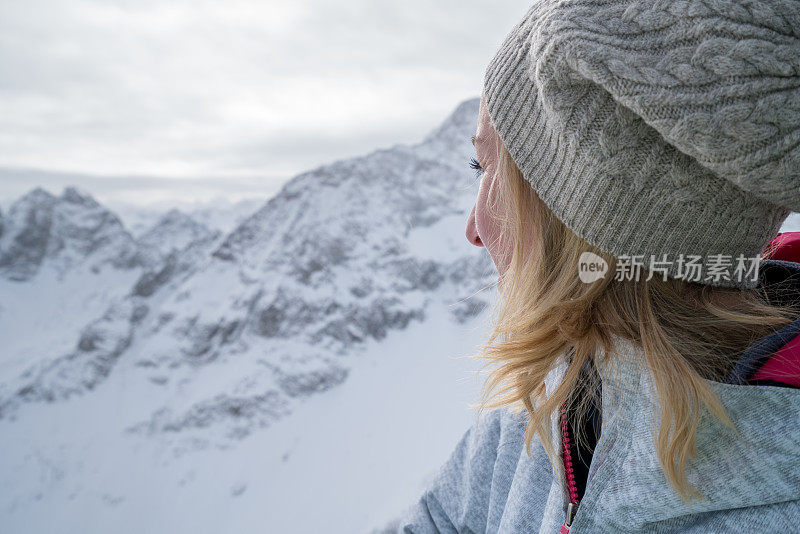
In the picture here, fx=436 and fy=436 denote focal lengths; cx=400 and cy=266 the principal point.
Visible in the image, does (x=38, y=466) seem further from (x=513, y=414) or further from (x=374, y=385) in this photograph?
(x=513, y=414)

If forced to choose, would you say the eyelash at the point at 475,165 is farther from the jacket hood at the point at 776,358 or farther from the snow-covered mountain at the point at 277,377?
the snow-covered mountain at the point at 277,377

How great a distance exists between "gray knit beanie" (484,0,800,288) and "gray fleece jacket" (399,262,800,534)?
0.89 ft

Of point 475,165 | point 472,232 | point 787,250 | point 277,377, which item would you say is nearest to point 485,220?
point 472,232

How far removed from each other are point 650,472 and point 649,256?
0.50 m

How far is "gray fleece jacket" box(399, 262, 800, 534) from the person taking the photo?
0.85m

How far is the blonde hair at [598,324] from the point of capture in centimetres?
97

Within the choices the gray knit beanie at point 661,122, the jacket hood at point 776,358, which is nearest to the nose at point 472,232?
the gray knit beanie at point 661,122

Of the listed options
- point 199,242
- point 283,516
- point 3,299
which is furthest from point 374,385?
point 3,299

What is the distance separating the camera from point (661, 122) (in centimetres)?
88

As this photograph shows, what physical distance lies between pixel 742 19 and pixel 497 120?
54 cm

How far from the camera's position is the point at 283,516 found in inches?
1122

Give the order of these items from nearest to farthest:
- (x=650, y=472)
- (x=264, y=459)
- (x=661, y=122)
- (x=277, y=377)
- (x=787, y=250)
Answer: (x=661, y=122)
(x=650, y=472)
(x=787, y=250)
(x=264, y=459)
(x=277, y=377)

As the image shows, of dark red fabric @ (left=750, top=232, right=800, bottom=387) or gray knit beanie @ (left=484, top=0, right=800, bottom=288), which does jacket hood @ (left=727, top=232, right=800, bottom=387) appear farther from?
gray knit beanie @ (left=484, top=0, right=800, bottom=288)

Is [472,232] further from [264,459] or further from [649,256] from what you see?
[264,459]
